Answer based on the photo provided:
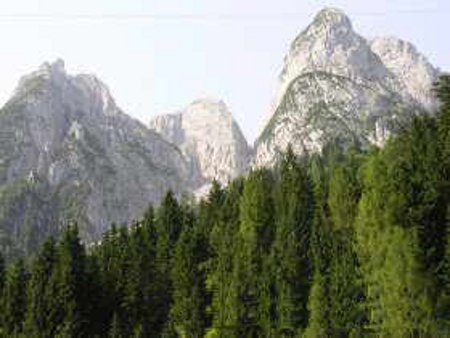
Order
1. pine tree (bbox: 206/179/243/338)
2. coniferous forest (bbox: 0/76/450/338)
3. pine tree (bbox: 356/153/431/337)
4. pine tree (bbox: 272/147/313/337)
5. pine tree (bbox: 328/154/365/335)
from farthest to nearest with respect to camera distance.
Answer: pine tree (bbox: 206/179/243/338) < pine tree (bbox: 272/147/313/337) < pine tree (bbox: 328/154/365/335) < coniferous forest (bbox: 0/76/450/338) < pine tree (bbox: 356/153/431/337)

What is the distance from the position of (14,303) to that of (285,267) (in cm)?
3044

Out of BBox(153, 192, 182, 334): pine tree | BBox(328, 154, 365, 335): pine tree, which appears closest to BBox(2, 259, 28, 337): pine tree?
BBox(153, 192, 182, 334): pine tree

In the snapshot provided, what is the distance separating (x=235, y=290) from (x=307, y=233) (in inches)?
408

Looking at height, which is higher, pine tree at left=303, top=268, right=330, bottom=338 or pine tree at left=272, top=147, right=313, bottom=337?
pine tree at left=272, top=147, right=313, bottom=337

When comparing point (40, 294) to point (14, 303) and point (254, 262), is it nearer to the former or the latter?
point (14, 303)

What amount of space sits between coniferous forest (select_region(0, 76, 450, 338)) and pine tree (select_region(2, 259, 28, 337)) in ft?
0.40

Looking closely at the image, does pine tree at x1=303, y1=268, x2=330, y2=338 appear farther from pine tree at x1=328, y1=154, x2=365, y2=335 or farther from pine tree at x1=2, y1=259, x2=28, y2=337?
pine tree at x1=2, y1=259, x2=28, y2=337

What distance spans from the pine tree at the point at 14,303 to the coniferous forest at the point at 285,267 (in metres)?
0.12

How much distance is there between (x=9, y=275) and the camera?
92750mm

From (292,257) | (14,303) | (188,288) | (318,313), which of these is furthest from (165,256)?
(318,313)

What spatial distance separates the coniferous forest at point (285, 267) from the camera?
212 feet

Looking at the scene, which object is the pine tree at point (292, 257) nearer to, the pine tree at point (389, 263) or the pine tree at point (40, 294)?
the pine tree at point (389, 263)

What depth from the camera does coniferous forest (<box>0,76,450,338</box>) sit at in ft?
212

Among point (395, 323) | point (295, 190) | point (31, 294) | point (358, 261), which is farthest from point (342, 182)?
point (31, 294)
